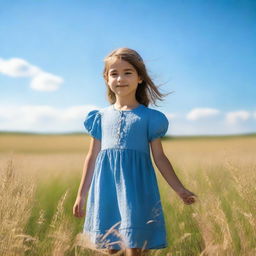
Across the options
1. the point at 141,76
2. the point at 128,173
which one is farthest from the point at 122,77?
the point at 128,173

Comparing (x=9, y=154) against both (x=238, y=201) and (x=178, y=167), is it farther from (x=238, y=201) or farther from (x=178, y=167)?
(x=238, y=201)

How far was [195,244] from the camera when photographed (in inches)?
110

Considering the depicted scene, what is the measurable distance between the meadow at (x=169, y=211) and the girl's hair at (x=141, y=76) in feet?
1.64

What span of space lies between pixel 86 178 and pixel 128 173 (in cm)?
32

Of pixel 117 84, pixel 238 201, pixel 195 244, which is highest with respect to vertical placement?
pixel 117 84

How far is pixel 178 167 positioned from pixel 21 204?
1.40 m

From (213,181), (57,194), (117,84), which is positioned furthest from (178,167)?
(117,84)

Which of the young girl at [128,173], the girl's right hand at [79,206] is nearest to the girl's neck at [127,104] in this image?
the young girl at [128,173]

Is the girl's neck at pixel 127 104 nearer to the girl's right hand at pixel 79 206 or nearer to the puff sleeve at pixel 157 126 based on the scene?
the puff sleeve at pixel 157 126

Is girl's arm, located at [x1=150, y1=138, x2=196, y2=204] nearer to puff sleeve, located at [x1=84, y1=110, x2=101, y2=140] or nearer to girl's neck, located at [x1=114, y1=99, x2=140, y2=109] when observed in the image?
girl's neck, located at [x1=114, y1=99, x2=140, y2=109]

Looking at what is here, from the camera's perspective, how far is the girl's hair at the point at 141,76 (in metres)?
2.37

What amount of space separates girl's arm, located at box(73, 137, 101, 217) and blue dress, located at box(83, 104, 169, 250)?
91 millimetres

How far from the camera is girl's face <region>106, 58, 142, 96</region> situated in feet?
7.64

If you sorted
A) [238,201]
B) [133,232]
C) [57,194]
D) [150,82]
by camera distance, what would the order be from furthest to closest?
[57,194] → [238,201] → [150,82] → [133,232]
